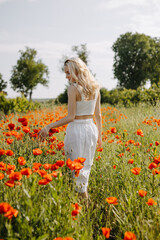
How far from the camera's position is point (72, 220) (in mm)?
1748

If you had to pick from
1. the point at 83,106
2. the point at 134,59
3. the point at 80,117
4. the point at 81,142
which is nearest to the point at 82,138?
the point at 81,142

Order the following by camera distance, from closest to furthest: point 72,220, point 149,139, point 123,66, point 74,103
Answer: point 72,220 < point 74,103 < point 149,139 < point 123,66

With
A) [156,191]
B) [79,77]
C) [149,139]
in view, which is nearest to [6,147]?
[79,77]

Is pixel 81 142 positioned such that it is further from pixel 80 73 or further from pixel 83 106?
pixel 80 73

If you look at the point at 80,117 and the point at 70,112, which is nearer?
the point at 70,112

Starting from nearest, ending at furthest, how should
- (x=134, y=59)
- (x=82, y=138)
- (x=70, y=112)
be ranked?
(x=70, y=112), (x=82, y=138), (x=134, y=59)

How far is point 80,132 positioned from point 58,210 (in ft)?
3.71

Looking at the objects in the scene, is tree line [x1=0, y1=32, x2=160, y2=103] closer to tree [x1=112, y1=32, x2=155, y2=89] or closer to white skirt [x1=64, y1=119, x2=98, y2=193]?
tree [x1=112, y1=32, x2=155, y2=89]

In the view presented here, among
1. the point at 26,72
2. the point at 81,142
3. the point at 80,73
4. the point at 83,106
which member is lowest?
the point at 81,142

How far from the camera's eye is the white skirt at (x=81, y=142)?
103 inches

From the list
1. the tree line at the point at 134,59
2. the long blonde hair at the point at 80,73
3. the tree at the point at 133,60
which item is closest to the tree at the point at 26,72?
the tree line at the point at 134,59

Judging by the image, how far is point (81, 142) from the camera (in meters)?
2.64

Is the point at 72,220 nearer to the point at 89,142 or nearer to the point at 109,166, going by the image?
the point at 89,142

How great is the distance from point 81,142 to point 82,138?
48 millimetres
